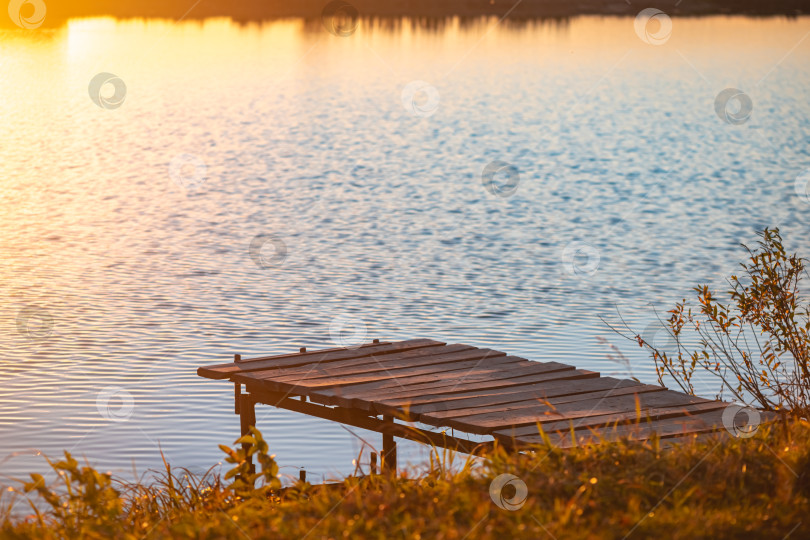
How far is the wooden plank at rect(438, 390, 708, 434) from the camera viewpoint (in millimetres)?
7906

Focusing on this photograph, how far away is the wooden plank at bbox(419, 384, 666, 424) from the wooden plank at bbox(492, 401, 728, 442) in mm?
198

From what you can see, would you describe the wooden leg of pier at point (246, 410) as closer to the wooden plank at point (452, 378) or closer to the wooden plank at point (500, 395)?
the wooden plank at point (452, 378)

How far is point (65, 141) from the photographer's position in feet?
110

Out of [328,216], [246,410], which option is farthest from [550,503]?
[328,216]

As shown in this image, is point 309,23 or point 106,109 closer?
point 106,109

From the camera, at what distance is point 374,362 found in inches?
385

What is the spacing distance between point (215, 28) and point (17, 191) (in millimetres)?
57360

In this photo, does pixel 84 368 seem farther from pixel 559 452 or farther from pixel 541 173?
pixel 541 173

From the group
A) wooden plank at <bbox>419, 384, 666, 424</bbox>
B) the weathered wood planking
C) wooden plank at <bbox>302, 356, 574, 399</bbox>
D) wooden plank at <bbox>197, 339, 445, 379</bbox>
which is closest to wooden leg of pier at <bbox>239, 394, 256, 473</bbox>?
the weathered wood planking

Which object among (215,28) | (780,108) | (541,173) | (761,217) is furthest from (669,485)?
(215,28)

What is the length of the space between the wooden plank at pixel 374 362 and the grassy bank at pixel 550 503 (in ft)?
8.35

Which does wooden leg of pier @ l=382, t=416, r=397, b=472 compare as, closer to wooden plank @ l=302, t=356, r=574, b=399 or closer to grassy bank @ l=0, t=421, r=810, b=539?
→ wooden plank @ l=302, t=356, r=574, b=399

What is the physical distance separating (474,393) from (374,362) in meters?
1.23

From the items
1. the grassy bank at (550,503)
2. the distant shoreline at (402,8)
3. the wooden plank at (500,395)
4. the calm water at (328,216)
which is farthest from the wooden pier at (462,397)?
the distant shoreline at (402,8)
